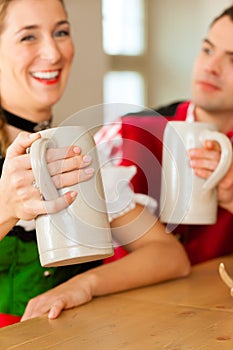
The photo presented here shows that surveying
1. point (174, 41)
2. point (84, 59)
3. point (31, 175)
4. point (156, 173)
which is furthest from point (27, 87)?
point (174, 41)

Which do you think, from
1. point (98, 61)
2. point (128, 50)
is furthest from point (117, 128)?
point (128, 50)

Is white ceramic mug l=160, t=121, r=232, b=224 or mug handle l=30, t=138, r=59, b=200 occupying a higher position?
mug handle l=30, t=138, r=59, b=200

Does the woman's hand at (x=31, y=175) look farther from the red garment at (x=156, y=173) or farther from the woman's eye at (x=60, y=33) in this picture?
the woman's eye at (x=60, y=33)

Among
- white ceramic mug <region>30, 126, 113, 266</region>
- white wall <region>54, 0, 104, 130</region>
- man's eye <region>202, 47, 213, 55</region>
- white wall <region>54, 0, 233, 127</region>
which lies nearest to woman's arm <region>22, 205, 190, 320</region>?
white ceramic mug <region>30, 126, 113, 266</region>

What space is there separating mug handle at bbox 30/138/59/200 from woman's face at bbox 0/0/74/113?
45 cm

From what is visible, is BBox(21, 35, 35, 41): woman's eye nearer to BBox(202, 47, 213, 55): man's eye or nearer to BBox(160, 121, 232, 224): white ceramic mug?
BBox(160, 121, 232, 224): white ceramic mug

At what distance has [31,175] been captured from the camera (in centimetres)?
93

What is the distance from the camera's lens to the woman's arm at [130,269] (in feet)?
3.54

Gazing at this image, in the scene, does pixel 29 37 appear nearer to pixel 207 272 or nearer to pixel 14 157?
pixel 14 157

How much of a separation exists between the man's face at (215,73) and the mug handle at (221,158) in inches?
17.2

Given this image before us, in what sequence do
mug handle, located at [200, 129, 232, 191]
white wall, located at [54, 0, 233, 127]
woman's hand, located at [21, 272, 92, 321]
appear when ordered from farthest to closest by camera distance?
1. white wall, located at [54, 0, 233, 127]
2. mug handle, located at [200, 129, 232, 191]
3. woman's hand, located at [21, 272, 92, 321]

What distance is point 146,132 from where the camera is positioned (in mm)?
1500

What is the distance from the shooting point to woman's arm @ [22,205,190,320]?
108 centimetres

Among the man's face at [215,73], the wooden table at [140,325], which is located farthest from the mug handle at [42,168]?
the man's face at [215,73]
